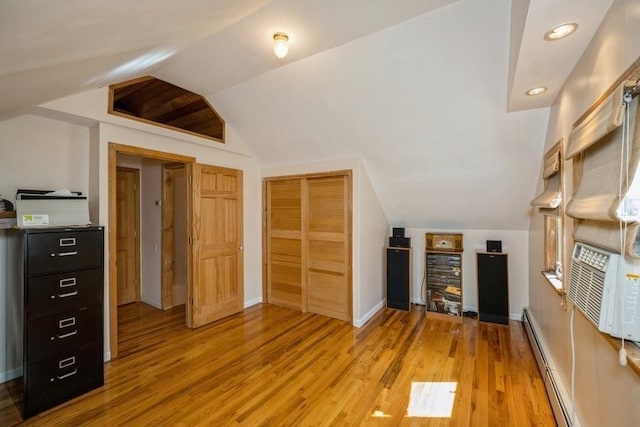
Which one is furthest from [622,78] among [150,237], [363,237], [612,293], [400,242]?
[150,237]

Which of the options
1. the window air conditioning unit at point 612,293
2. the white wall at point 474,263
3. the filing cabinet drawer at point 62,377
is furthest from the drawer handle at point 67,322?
the white wall at point 474,263

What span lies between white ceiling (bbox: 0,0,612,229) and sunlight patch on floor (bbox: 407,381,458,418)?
2158mm

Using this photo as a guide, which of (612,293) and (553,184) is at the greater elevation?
(553,184)

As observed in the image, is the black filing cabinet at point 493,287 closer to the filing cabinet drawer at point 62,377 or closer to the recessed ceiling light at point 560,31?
the recessed ceiling light at point 560,31

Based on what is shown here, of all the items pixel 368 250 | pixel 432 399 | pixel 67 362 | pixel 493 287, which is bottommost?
pixel 432 399

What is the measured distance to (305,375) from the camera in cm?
253

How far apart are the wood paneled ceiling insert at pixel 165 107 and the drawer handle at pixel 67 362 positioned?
213 centimetres

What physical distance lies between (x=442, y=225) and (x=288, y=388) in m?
2.99

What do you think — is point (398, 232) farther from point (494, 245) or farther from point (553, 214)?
point (553, 214)

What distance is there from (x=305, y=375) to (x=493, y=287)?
263cm

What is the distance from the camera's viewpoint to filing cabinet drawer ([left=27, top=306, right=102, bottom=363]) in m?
2.06

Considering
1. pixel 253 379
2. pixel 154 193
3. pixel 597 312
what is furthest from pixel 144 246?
pixel 597 312

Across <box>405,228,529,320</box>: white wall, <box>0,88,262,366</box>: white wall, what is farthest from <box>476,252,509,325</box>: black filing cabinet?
<box>0,88,262,366</box>: white wall

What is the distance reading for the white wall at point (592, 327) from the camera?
1.14 m
